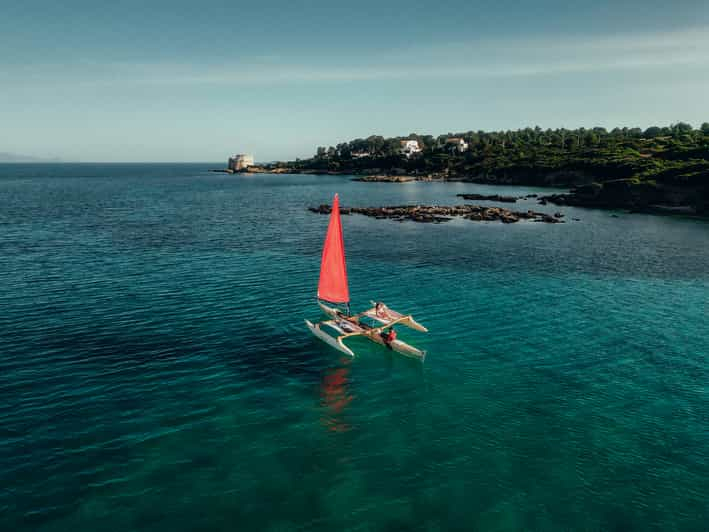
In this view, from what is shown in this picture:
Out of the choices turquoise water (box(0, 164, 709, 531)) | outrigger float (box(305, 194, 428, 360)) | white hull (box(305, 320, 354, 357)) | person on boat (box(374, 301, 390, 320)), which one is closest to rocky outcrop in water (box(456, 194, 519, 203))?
turquoise water (box(0, 164, 709, 531))

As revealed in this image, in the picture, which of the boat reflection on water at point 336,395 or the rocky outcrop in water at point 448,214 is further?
the rocky outcrop in water at point 448,214

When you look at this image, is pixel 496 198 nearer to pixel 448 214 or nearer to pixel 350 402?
pixel 448 214

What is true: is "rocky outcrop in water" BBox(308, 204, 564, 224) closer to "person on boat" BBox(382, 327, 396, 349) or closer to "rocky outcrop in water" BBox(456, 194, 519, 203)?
"rocky outcrop in water" BBox(456, 194, 519, 203)

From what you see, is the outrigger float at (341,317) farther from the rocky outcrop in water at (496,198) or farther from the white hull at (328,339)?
the rocky outcrop in water at (496,198)

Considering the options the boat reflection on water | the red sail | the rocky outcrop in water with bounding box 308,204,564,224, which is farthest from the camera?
the rocky outcrop in water with bounding box 308,204,564,224

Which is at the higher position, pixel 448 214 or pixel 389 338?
pixel 448 214

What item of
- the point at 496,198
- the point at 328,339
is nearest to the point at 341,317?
the point at 328,339

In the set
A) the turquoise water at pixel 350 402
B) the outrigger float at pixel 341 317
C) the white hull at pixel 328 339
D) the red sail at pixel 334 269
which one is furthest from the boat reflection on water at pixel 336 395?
the red sail at pixel 334 269
